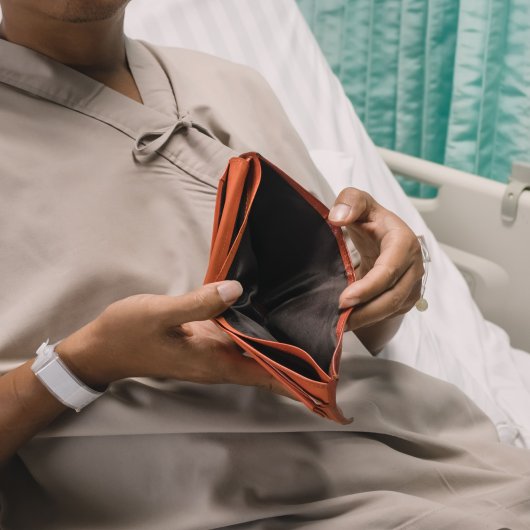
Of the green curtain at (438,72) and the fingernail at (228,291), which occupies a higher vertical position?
the fingernail at (228,291)

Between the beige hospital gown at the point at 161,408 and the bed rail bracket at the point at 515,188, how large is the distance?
0.56 m

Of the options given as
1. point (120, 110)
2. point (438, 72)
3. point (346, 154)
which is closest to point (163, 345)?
point (120, 110)

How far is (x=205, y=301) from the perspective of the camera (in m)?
0.67

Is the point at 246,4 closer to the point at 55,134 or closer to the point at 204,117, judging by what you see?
the point at 204,117

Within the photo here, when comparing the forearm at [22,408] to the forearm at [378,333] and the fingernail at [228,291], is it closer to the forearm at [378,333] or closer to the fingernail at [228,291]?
the fingernail at [228,291]

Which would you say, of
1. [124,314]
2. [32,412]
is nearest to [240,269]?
[124,314]

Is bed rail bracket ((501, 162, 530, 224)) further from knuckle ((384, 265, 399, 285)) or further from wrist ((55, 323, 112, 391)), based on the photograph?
wrist ((55, 323, 112, 391))

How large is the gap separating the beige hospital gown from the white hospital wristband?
4 centimetres

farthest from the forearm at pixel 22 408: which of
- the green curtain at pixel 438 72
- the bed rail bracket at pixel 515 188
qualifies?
the green curtain at pixel 438 72

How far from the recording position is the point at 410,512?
804mm

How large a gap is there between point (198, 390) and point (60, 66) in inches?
17.6

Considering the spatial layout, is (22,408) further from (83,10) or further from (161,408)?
(83,10)

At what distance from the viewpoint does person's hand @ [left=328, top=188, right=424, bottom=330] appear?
2.59ft

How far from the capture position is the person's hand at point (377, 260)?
0.79 meters
